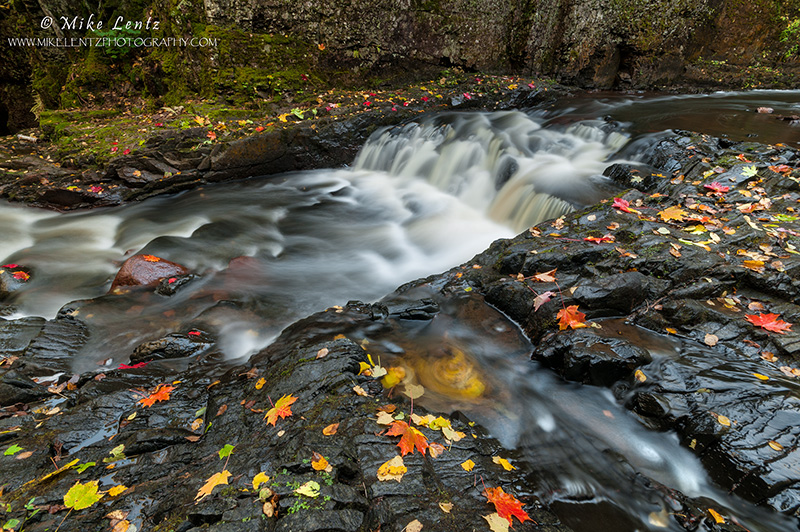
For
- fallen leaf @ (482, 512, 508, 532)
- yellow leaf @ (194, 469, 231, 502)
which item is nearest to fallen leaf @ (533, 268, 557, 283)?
fallen leaf @ (482, 512, 508, 532)

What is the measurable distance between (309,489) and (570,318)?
255cm

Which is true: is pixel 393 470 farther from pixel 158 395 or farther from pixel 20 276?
pixel 20 276

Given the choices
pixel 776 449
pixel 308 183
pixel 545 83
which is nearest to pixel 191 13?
pixel 308 183

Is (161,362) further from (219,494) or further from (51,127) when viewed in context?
(51,127)

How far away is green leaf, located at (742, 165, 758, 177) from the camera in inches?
196

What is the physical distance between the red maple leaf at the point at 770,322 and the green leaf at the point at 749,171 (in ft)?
9.60

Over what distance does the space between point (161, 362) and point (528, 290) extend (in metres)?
3.80

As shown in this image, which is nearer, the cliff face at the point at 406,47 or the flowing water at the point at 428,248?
the flowing water at the point at 428,248

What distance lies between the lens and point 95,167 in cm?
805

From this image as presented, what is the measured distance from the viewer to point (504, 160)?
7.78m

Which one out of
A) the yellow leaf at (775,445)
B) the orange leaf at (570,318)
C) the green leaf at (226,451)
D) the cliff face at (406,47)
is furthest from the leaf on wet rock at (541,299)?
the cliff face at (406,47)

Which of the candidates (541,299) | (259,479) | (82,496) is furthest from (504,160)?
(82,496)

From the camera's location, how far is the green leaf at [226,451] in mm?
2434

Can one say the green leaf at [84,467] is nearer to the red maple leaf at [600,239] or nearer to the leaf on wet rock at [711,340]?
the leaf on wet rock at [711,340]
